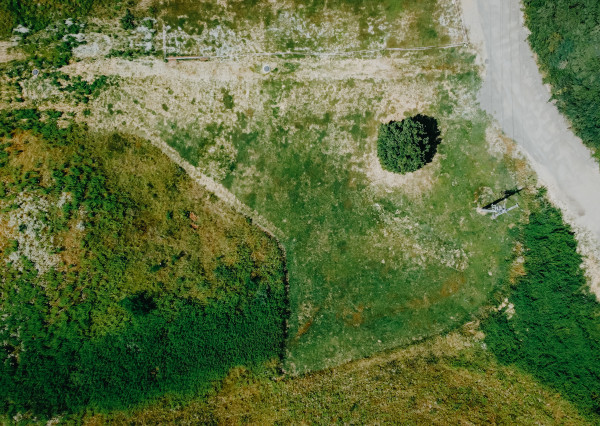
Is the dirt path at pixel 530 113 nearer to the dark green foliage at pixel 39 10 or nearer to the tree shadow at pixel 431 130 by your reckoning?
the tree shadow at pixel 431 130

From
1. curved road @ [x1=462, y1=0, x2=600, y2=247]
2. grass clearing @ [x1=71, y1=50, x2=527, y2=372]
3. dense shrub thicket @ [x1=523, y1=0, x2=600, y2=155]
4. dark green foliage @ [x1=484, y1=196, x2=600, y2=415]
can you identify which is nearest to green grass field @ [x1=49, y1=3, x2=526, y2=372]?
grass clearing @ [x1=71, y1=50, x2=527, y2=372]

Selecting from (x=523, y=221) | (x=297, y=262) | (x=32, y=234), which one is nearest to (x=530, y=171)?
(x=523, y=221)

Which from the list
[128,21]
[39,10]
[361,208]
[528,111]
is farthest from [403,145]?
[39,10]

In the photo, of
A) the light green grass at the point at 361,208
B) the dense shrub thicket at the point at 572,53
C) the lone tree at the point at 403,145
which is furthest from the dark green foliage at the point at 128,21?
the dense shrub thicket at the point at 572,53

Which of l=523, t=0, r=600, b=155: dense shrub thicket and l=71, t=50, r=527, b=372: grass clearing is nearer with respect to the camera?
l=523, t=0, r=600, b=155: dense shrub thicket

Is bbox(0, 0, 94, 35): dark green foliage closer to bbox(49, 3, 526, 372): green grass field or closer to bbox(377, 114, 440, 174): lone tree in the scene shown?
bbox(49, 3, 526, 372): green grass field

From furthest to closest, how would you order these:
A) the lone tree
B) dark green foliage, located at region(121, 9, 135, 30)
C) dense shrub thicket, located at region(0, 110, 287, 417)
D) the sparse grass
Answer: the sparse grass < dark green foliage, located at region(121, 9, 135, 30) < dense shrub thicket, located at region(0, 110, 287, 417) < the lone tree

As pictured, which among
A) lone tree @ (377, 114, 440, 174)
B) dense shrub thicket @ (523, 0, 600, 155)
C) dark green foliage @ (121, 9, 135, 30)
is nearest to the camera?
dense shrub thicket @ (523, 0, 600, 155)

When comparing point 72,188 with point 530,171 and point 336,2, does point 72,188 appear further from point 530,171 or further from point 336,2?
point 530,171
